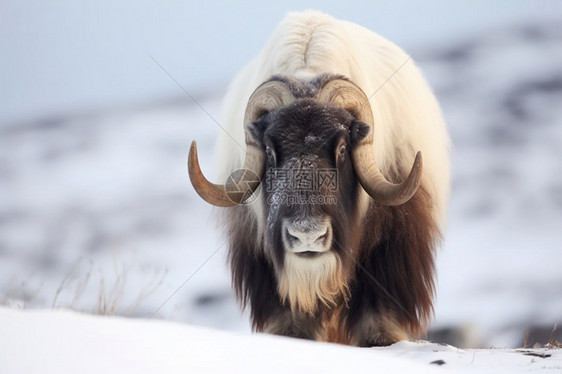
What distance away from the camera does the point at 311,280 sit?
19.0ft

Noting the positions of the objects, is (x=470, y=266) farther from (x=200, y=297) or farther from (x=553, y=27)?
(x=553, y=27)

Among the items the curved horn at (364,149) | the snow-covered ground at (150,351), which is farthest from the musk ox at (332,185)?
the snow-covered ground at (150,351)

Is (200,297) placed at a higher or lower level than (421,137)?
lower

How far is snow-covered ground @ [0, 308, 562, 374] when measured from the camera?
3.04 metres

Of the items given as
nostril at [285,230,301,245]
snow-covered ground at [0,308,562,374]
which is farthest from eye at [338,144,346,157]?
snow-covered ground at [0,308,562,374]

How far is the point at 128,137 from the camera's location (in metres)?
44.9

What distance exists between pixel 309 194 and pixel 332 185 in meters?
0.27

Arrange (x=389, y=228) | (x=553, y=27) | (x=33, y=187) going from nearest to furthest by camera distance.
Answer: (x=389, y=228)
(x=33, y=187)
(x=553, y=27)

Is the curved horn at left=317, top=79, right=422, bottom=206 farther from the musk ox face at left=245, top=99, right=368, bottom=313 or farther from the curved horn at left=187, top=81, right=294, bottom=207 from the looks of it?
the curved horn at left=187, top=81, right=294, bottom=207

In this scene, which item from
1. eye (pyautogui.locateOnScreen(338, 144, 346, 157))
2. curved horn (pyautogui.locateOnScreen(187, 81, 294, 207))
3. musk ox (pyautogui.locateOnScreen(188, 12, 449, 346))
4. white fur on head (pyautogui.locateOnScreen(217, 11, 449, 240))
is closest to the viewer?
musk ox (pyautogui.locateOnScreen(188, 12, 449, 346))

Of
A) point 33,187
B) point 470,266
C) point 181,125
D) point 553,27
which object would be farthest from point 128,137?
point 553,27

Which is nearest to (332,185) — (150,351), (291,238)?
(291,238)

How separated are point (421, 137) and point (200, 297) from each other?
60.9 feet

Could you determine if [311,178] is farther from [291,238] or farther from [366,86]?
[366,86]
